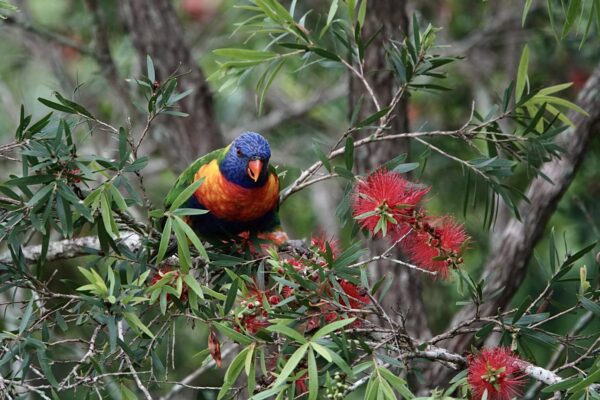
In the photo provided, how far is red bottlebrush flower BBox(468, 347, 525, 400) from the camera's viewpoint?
4.95 feet

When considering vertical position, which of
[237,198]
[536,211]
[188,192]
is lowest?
[536,211]

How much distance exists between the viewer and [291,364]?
140cm

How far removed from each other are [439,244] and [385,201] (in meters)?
0.15

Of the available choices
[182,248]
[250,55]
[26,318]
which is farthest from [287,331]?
[250,55]

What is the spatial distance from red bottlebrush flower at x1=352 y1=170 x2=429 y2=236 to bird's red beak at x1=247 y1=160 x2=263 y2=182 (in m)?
0.59

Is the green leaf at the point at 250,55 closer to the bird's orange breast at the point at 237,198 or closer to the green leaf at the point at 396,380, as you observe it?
the bird's orange breast at the point at 237,198

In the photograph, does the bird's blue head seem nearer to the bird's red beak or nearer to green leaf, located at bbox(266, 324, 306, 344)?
the bird's red beak

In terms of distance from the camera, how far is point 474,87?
14.3 feet

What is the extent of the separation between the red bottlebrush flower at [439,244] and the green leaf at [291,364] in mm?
401

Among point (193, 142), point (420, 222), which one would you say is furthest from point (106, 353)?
point (193, 142)

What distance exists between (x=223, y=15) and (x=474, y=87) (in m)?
1.67

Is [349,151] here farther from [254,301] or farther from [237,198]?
[237,198]

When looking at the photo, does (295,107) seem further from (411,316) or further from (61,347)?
(61,347)

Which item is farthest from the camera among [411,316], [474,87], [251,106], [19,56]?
[251,106]
